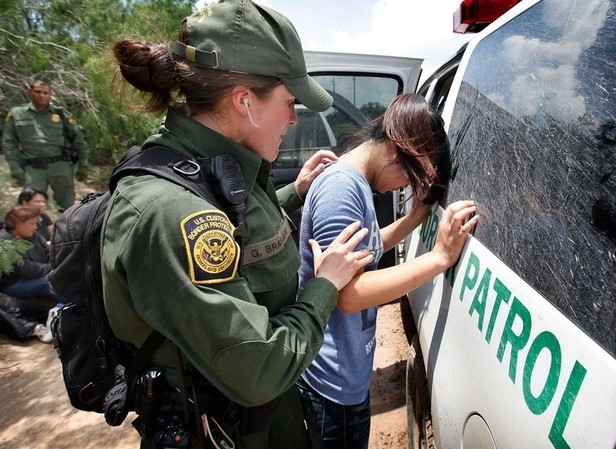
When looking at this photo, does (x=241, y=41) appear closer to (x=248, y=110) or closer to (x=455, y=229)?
(x=248, y=110)

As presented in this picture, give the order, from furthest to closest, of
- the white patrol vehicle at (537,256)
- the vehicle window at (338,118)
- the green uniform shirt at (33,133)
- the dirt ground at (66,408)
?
the green uniform shirt at (33,133), the vehicle window at (338,118), the dirt ground at (66,408), the white patrol vehicle at (537,256)

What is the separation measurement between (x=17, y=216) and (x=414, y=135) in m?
3.76

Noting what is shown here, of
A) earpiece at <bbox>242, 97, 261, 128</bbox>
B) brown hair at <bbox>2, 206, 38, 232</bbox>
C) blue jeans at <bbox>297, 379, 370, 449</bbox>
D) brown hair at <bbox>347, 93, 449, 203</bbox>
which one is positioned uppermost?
earpiece at <bbox>242, 97, 261, 128</bbox>

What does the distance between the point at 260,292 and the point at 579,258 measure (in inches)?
25.7

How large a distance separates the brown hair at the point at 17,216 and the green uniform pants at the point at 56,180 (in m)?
1.67

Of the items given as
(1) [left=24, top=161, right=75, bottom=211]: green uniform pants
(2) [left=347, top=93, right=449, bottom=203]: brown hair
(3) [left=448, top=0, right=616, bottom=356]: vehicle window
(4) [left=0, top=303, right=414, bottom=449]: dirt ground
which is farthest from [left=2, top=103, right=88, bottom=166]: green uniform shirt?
(3) [left=448, top=0, right=616, bottom=356]: vehicle window

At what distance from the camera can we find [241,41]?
954 mm

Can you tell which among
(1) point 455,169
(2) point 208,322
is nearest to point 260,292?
(2) point 208,322

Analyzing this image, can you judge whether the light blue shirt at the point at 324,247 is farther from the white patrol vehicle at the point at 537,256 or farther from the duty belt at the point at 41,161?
the duty belt at the point at 41,161

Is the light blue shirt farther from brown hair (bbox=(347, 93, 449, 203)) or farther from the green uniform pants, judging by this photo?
the green uniform pants

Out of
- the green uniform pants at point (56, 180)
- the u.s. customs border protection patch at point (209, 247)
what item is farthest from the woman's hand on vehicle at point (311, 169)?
the green uniform pants at point (56, 180)

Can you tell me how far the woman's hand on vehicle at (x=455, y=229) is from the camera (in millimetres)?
1200

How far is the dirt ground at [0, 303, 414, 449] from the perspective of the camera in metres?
2.50

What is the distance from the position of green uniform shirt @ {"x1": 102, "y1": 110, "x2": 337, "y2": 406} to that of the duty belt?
5.37 meters
